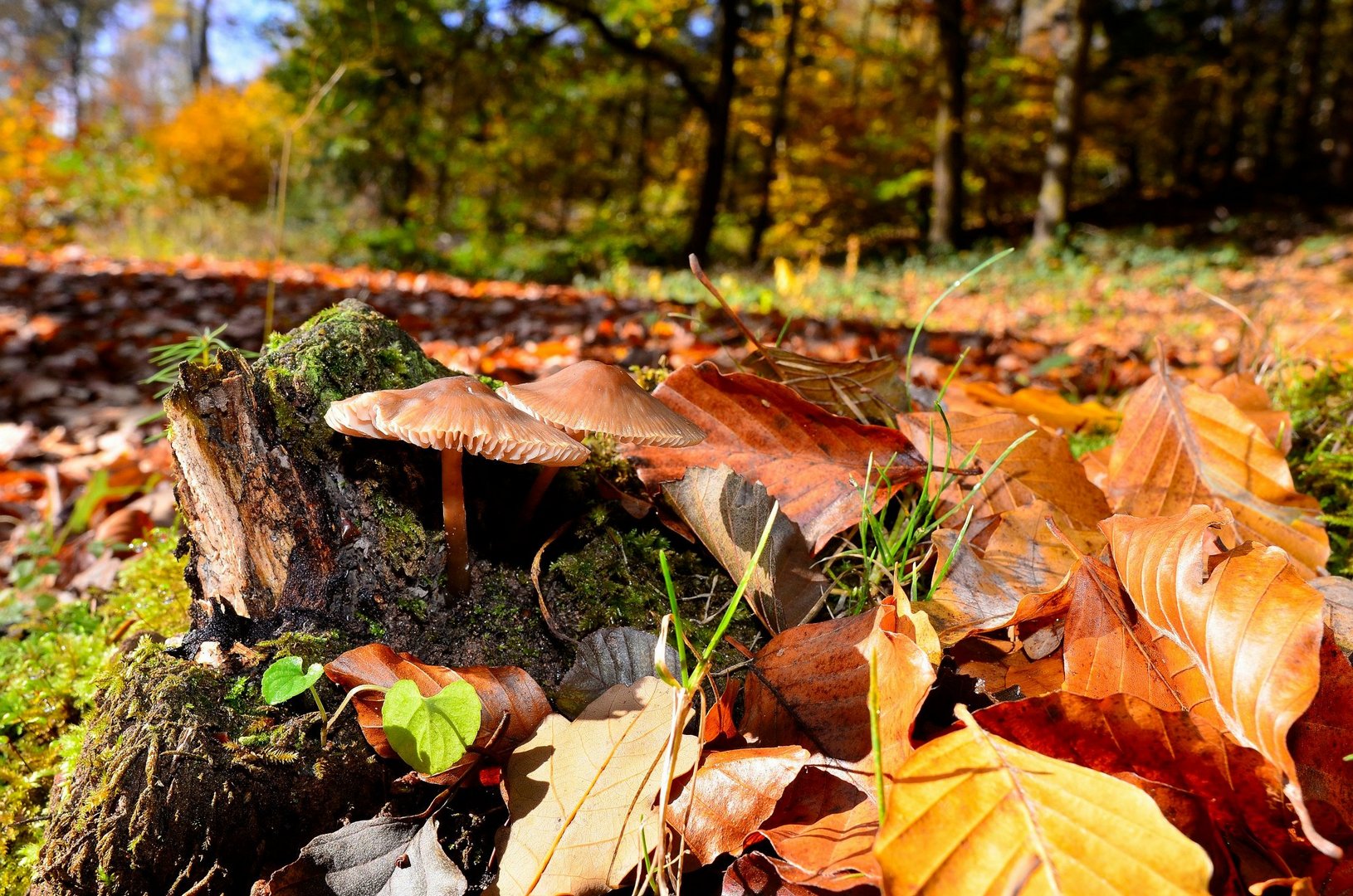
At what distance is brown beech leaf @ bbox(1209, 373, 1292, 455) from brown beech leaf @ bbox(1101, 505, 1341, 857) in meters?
0.75

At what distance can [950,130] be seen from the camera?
1419cm

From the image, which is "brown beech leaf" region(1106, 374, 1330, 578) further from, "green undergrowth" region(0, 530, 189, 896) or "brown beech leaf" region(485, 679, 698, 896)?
"green undergrowth" region(0, 530, 189, 896)

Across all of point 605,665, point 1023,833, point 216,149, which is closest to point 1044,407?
point 605,665

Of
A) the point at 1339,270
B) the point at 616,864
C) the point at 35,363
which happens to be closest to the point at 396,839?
the point at 616,864

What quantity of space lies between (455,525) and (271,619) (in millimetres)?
288

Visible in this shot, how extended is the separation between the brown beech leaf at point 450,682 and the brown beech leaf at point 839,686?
28 centimetres

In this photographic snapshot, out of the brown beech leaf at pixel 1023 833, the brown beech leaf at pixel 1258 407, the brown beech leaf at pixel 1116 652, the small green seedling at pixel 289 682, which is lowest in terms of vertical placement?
the small green seedling at pixel 289 682

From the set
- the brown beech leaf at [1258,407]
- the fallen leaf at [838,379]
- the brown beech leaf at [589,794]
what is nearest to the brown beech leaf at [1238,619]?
the brown beech leaf at [589,794]

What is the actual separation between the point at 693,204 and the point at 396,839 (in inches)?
729

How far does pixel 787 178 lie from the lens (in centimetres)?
1770

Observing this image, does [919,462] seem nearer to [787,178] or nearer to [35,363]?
[35,363]

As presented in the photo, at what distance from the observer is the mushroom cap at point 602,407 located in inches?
44.0

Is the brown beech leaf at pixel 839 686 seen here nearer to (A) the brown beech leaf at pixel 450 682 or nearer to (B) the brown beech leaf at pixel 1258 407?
(A) the brown beech leaf at pixel 450 682

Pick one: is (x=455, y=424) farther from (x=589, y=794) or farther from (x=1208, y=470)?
(x=1208, y=470)
